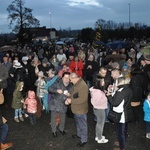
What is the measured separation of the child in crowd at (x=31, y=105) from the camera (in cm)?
772

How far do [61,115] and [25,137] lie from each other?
1167 mm

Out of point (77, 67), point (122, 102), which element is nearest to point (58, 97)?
point (122, 102)

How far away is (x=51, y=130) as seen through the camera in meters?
7.30

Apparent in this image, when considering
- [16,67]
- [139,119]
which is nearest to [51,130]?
[139,119]

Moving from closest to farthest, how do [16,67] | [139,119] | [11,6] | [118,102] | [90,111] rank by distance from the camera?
[118,102], [139,119], [90,111], [16,67], [11,6]

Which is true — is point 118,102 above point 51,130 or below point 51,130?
above

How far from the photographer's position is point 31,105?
25.4 feet

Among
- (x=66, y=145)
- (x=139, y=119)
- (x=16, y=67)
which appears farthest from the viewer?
(x=16, y=67)

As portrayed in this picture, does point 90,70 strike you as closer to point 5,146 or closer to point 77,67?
point 77,67

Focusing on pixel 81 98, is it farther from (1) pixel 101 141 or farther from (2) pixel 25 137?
(2) pixel 25 137

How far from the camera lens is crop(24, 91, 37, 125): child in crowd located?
25.3 feet

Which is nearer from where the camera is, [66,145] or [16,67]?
[66,145]

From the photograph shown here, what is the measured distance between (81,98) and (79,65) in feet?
15.9

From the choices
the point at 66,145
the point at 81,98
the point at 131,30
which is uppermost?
the point at 131,30
